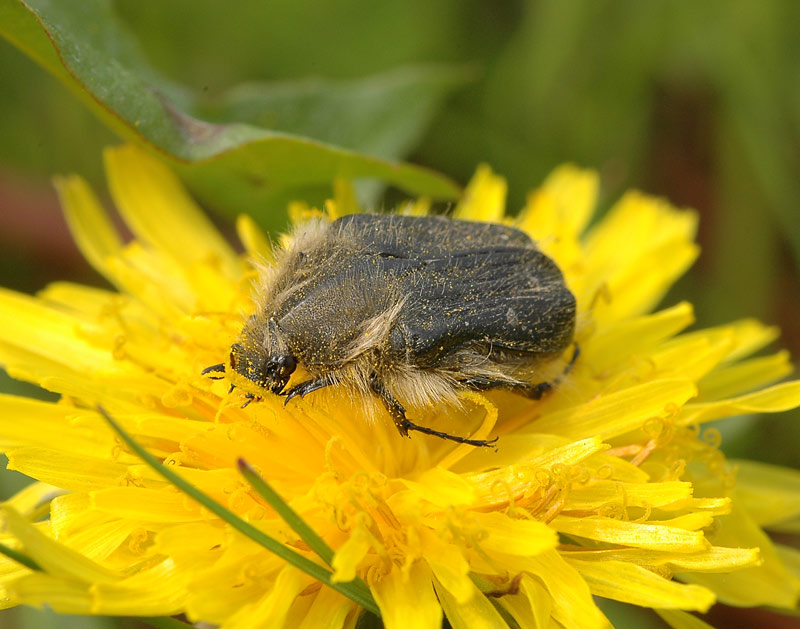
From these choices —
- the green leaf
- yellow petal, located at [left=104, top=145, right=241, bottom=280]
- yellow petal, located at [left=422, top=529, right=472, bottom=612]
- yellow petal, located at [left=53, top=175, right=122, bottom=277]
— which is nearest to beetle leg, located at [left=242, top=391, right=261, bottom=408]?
yellow petal, located at [left=422, top=529, right=472, bottom=612]

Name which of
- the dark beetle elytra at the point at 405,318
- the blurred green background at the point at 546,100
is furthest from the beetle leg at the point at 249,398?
the blurred green background at the point at 546,100

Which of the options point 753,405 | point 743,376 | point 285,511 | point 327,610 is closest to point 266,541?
point 285,511

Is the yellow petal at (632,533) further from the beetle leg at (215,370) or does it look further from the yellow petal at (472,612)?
the beetle leg at (215,370)

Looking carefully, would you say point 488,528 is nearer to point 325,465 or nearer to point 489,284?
point 325,465

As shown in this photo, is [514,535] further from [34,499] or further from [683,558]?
[34,499]

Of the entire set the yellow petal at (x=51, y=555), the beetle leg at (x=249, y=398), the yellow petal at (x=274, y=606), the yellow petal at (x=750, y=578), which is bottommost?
the yellow petal at (x=51, y=555)

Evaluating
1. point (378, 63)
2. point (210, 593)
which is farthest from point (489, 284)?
point (378, 63)
